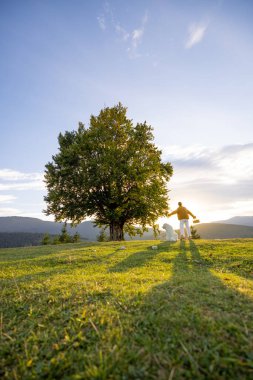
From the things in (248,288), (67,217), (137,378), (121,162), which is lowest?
(137,378)

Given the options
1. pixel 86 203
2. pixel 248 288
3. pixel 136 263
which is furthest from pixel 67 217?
pixel 248 288

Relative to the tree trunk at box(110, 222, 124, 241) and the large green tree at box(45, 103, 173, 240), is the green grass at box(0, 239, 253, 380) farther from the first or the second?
the tree trunk at box(110, 222, 124, 241)

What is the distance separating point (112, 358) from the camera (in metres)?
2.98

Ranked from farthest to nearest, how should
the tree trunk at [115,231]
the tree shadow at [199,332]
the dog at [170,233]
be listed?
1. the tree trunk at [115,231]
2. the dog at [170,233]
3. the tree shadow at [199,332]

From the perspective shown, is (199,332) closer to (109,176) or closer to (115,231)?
(109,176)

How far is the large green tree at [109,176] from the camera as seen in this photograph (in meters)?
26.8

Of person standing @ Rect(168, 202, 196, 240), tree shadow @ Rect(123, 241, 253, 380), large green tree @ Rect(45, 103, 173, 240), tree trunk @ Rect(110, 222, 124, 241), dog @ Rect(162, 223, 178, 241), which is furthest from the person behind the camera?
tree trunk @ Rect(110, 222, 124, 241)

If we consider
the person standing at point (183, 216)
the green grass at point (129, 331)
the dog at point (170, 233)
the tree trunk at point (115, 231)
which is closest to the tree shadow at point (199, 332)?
the green grass at point (129, 331)

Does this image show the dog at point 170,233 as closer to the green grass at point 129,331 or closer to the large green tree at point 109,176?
the large green tree at point 109,176

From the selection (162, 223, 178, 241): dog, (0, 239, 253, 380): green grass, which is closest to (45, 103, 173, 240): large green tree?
(162, 223, 178, 241): dog

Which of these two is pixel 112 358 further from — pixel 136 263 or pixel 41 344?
pixel 136 263

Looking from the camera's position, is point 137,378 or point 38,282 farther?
A: point 38,282

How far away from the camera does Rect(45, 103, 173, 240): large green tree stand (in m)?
26.8

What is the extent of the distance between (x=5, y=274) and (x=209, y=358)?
7883 millimetres
